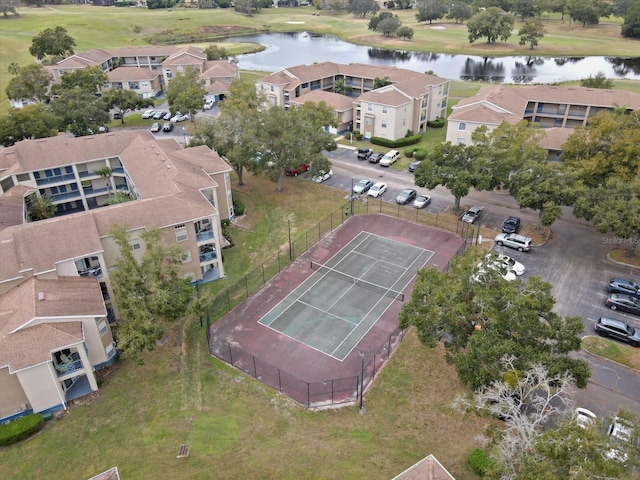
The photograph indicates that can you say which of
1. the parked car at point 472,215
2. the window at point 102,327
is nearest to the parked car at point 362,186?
the parked car at point 472,215

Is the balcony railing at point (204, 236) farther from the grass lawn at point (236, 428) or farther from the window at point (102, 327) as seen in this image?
the window at point (102, 327)

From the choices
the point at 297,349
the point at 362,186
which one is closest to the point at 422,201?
the point at 362,186

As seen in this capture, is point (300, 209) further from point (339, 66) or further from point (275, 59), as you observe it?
point (275, 59)

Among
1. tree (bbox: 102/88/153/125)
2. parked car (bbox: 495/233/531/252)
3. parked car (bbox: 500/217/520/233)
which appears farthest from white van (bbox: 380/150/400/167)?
tree (bbox: 102/88/153/125)

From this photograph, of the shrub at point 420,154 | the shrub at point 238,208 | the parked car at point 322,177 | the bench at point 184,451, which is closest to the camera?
the bench at point 184,451

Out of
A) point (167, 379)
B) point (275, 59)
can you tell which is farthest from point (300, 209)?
point (275, 59)

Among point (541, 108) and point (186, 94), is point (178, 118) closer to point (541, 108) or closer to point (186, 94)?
point (186, 94)

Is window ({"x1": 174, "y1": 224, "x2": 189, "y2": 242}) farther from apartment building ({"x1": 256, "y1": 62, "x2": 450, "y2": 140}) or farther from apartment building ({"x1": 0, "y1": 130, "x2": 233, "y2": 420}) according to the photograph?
apartment building ({"x1": 256, "y1": 62, "x2": 450, "y2": 140})
